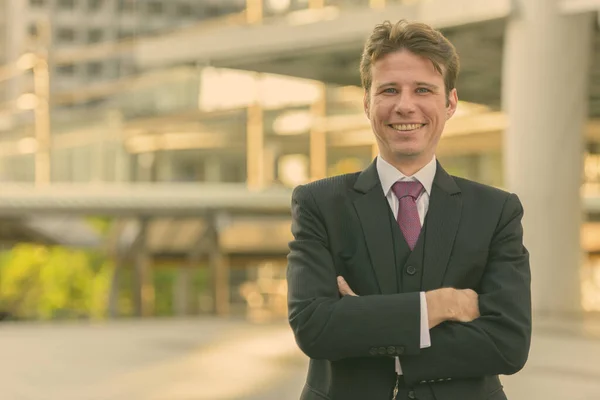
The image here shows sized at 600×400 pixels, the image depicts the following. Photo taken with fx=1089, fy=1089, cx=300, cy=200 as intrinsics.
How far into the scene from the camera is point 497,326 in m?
3.33

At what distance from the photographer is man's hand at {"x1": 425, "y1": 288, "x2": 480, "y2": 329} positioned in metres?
3.17

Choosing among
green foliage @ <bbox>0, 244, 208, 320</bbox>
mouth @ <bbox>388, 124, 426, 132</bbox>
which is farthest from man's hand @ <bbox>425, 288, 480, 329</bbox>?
green foliage @ <bbox>0, 244, 208, 320</bbox>

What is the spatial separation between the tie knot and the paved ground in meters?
6.03

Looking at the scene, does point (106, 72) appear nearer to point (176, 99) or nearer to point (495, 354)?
point (176, 99)

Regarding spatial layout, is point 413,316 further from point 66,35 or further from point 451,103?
point 66,35

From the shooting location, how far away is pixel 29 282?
2793 inches

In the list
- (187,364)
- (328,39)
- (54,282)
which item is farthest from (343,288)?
(54,282)

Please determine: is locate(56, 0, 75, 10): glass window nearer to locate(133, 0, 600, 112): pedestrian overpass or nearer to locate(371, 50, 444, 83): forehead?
locate(133, 0, 600, 112): pedestrian overpass

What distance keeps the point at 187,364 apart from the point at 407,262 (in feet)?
29.4

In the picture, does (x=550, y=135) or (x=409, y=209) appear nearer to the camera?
(x=409, y=209)

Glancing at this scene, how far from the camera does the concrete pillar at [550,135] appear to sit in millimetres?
16453

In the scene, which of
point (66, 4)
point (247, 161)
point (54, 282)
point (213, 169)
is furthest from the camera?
point (66, 4)

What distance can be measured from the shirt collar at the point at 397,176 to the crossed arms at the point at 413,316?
221 mm

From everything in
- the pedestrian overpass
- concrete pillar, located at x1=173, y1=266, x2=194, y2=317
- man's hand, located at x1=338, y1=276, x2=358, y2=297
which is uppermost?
the pedestrian overpass
